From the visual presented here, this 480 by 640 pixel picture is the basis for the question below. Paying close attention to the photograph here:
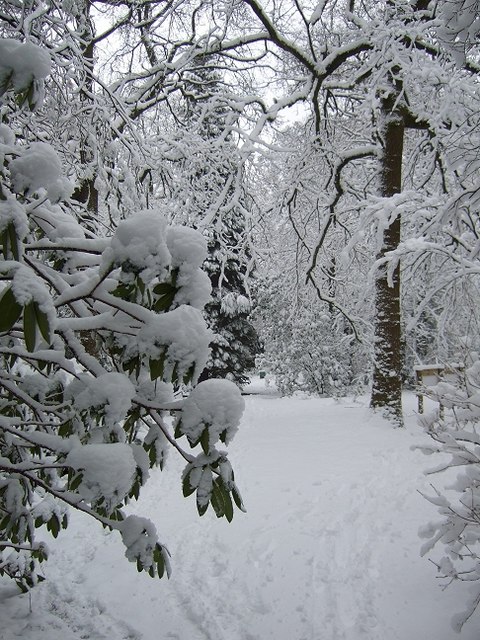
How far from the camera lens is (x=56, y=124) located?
12.5 ft

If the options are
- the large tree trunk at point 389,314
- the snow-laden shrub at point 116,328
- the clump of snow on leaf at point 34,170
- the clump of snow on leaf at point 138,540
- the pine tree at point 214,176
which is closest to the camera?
the snow-laden shrub at point 116,328

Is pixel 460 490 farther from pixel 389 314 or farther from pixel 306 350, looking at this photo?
pixel 306 350

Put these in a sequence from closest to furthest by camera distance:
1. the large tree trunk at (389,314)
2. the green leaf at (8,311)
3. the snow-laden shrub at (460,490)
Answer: the green leaf at (8,311) < the snow-laden shrub at (460,490) < the large tree trunk at (389,314)

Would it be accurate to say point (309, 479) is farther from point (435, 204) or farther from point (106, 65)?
point (106, 65)

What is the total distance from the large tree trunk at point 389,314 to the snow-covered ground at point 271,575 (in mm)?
2303

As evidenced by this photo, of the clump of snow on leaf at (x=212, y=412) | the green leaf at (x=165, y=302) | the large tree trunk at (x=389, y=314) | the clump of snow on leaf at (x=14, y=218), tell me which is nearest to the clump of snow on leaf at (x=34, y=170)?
the clump of snow on leaf at (x=14, y=218)

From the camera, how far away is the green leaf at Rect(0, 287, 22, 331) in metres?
1.01

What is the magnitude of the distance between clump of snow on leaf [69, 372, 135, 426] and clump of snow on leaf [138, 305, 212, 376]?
0.41 ft

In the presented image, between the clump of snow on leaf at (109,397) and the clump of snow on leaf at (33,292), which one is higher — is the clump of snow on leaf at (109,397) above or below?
below

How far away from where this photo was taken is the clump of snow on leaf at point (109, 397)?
4.09 ft

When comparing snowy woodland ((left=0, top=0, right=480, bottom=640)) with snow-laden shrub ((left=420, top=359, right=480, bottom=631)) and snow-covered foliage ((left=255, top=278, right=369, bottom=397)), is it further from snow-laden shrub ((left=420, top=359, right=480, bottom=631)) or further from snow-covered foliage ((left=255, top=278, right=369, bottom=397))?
snow-covered foliage ((left=255, top=278, right=369, bottom=397))

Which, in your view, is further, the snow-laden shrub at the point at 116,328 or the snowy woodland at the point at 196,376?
the snowy woodland at the point at 196,376

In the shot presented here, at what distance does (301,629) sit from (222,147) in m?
6.48

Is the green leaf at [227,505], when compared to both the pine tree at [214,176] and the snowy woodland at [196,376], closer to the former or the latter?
the snowy woodland at [196,376]
